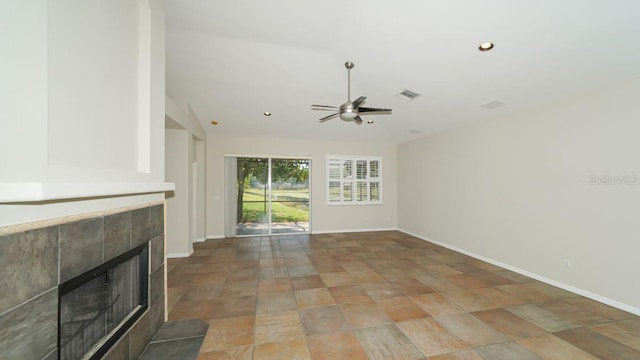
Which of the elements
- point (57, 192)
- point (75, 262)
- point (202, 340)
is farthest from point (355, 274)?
point (57, 192)

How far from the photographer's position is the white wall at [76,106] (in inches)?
39.3

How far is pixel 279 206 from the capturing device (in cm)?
678

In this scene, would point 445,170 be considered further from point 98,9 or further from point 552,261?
point 98,9

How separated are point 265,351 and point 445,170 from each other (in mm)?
5204

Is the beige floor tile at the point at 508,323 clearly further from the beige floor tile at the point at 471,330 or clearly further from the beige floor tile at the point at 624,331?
the beige floor tile at the point at 624,331

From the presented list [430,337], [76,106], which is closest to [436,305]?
[430,337]

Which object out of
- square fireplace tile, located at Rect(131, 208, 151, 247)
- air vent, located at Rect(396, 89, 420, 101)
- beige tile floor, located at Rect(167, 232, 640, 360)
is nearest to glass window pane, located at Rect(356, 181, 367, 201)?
beige tile floor, located at Rect(167, 232, 640, 360)

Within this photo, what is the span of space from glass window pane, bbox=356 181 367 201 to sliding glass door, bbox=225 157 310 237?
1777mm

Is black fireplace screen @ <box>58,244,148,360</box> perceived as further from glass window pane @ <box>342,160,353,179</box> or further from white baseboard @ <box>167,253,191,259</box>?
glass window pane @ <box>342,160,353,179</box>

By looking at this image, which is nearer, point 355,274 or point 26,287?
point 26,287

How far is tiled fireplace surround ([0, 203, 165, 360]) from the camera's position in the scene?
98 centimetres

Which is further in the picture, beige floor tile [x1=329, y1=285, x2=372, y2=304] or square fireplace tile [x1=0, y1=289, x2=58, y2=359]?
beige floor tile [x1=329, y1=285, x2=372, y2=304]

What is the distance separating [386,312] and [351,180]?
15.7 feet

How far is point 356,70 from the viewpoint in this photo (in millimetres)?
4105
